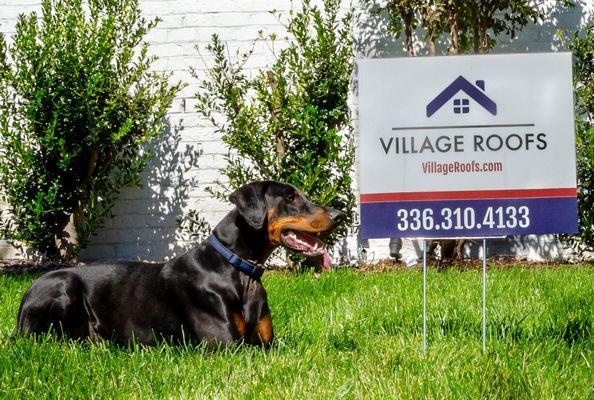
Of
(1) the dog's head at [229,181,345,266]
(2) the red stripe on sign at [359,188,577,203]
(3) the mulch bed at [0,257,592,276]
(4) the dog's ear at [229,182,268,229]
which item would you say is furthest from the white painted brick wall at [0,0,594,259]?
(2) the red stripe on sign at [359,188,577,203]

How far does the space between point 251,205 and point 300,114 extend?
322cm

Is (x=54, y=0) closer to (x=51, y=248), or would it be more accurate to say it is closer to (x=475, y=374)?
(x=51, y=248)

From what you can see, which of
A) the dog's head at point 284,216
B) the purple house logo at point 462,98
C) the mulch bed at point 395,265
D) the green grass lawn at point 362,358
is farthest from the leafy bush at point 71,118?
the purple house logo at point 462,98

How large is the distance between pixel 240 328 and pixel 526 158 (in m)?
1.51

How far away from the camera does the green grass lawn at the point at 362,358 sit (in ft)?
10.0

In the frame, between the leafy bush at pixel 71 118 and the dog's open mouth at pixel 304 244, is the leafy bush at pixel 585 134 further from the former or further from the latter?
the dog's open mouth at pixel 304 244

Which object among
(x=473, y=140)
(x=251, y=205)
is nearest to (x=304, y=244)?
(x=251, y=205)

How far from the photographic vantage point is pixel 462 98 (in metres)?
3.53

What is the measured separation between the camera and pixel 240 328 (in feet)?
12.5

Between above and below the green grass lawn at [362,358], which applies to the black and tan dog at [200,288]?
above

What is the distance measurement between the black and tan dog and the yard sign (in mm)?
524

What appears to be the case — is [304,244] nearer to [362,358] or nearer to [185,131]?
[362,358]

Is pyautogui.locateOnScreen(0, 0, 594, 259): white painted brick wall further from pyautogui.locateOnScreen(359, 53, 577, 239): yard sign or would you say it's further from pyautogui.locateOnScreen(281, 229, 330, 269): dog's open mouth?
pyautogui.locateOnScreen(359, 53, 577, 239): yard sign

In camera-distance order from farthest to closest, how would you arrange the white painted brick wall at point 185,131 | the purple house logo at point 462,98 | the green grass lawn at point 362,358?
the white painted brick wall at point 185,131 → the purple house logo at point 462,98 → the green grass lawn at point 362,358
